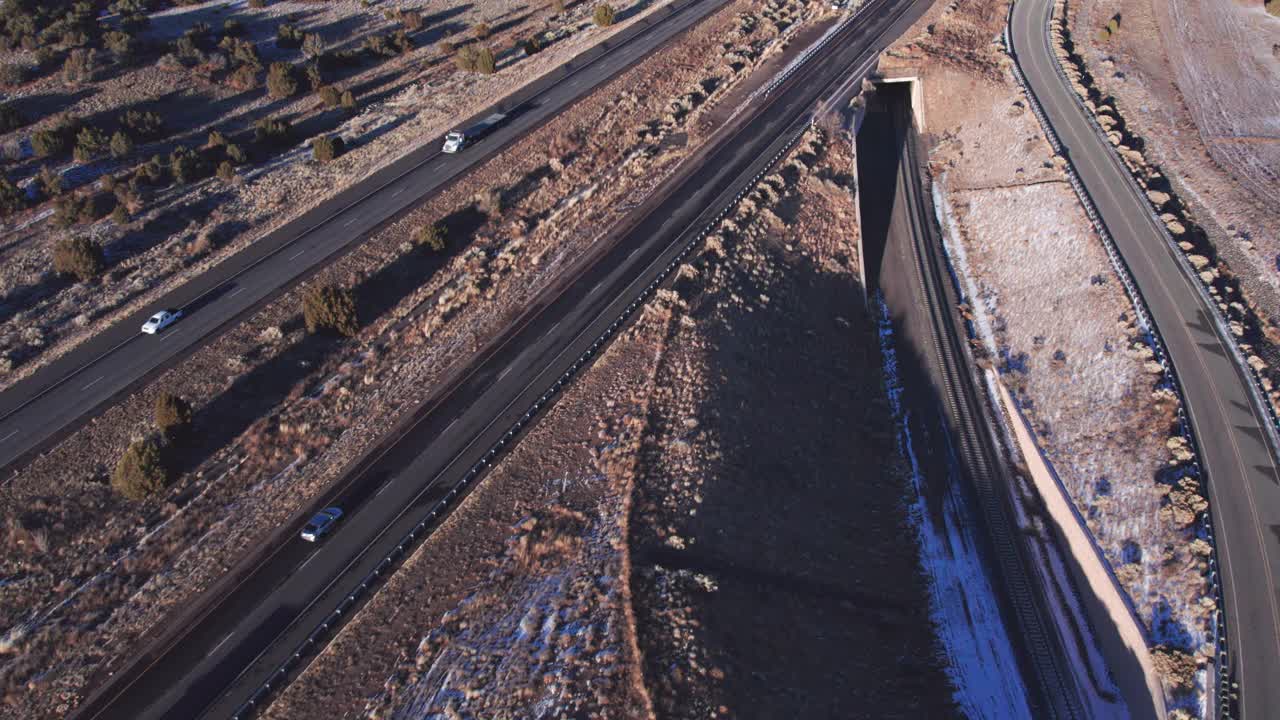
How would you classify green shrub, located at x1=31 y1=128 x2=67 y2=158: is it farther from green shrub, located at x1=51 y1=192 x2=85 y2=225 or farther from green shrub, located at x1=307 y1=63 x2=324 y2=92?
green shrub, located at x1=307 y1=63 x2=324 y2=92

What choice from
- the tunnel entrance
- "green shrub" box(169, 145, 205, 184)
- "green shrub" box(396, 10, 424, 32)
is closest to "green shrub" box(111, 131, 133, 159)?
"green shrub" box(169, 145, 205, 184)

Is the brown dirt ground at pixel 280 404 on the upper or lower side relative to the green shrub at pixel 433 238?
lower

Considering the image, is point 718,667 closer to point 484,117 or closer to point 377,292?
point 377,292

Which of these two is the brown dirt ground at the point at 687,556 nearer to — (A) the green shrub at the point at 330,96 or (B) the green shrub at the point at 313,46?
(A) the green shrub at the point at 330,96

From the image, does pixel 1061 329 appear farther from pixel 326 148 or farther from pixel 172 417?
pixel 326 148

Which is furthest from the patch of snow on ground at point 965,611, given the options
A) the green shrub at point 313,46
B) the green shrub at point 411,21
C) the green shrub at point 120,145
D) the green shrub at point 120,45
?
the green shrub at point 120,45

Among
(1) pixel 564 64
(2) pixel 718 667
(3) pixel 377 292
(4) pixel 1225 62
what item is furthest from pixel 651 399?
(4) pixel 1225 62
